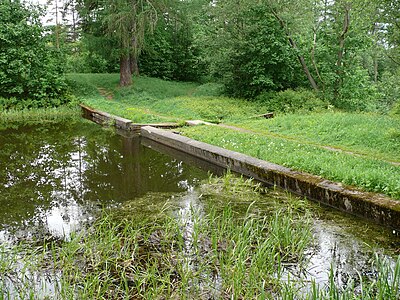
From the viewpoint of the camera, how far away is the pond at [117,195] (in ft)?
14.7

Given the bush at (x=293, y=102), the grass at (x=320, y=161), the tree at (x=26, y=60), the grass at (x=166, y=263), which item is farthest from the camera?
the tree at (x=26, y=60)

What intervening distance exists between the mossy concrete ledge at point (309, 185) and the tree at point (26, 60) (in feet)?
45.5

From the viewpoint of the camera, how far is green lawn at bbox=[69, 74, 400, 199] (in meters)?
6.32

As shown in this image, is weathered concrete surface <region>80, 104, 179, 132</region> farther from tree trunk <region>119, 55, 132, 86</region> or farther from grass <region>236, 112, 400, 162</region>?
tree trunk <region>119, 55, 132, 86</region>

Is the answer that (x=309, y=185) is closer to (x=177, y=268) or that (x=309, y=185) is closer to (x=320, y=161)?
(x=320, y=161)

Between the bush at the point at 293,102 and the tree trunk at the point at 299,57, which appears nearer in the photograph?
the bush at the point at 293,102

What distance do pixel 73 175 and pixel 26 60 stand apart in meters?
15.1

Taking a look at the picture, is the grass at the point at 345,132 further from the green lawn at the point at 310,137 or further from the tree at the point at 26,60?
the tree at the point at 26,60

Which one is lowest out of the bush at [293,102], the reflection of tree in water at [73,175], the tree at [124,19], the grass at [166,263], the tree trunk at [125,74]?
the reflection of tree in water at [73,175]

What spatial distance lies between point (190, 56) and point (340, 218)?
93.6 ft

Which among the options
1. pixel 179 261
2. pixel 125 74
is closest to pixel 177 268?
pixel 179 261

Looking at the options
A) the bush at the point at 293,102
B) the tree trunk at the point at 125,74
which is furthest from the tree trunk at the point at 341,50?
the tree trunk at the point at 125,74

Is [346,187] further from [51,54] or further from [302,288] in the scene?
[51,54]

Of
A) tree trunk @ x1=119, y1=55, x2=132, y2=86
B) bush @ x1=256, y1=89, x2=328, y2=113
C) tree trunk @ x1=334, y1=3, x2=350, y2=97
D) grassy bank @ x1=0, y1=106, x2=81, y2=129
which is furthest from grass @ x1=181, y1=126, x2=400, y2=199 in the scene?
A: tree trunk @ x1=119, y1=55, x2=132, y2=86
